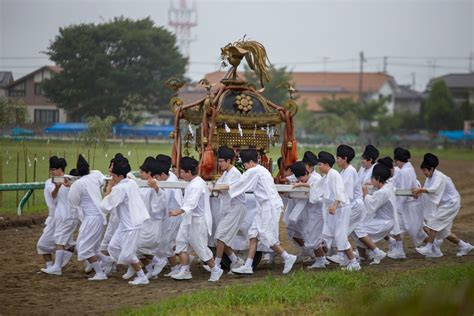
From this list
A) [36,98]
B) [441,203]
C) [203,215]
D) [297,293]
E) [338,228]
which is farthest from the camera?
[36,98]

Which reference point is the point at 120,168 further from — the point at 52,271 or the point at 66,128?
the point at 66,128

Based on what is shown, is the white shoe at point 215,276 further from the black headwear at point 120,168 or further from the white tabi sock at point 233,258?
the black headwear at point 120,168

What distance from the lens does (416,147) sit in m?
56.4

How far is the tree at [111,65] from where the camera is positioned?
99.0ft

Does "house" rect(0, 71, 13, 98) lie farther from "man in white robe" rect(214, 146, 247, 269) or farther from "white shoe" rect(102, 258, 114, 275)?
"man in white robe" rect(214, 146, 247, 269)

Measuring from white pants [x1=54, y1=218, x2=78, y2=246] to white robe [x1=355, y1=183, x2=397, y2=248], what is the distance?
468 centimetres

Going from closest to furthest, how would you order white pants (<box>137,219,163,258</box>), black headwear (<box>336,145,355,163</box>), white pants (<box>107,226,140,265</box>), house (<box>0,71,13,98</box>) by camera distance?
white pants (<box>107,226,140,265</box>)
white pants (<box>137,219,163,258</box>)
black headwear (<box>336,145,355,163</box>)
house (<box>0,71,13,98</box>)

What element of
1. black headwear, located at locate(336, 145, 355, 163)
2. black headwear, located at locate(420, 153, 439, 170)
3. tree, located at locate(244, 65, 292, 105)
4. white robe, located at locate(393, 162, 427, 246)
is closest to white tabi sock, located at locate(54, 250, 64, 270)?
black headwear, located at locate(336, 145, 355, 163)

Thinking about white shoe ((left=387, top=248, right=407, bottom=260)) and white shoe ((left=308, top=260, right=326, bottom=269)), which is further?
white shoe ((left=387, top=248, right=407, bottom=260))

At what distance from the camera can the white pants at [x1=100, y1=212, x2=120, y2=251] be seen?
11.2 metres

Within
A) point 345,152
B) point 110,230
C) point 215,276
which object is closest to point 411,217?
point 345,152

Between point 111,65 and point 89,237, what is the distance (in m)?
27.3

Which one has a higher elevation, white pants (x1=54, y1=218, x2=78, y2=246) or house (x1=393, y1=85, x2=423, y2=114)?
house (x1=393, y1=85, x2=423, y2=114)

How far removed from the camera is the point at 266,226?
38.0ft
